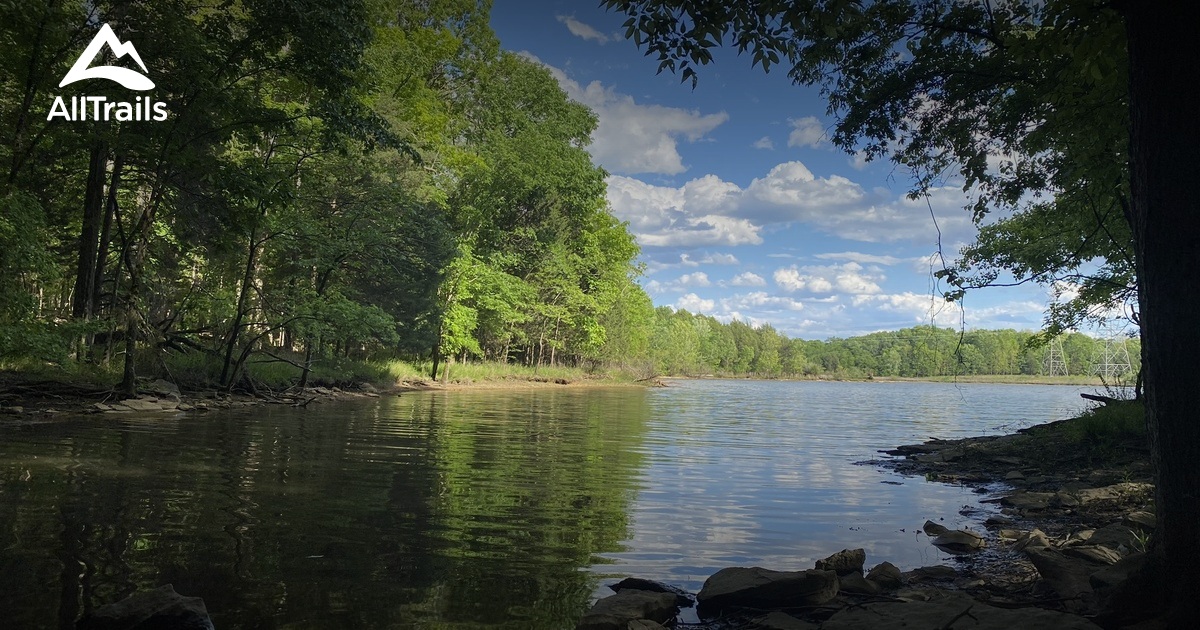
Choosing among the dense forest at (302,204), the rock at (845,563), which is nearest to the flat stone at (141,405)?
the dense forest at (302,204)

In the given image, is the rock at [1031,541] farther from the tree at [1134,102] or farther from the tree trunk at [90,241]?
the tree trunk at [90,241]

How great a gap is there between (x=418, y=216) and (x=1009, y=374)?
165632mm

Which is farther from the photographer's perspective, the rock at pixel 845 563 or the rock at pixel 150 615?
the rock at pixel 845 563

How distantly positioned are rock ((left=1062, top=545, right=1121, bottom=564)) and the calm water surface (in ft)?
4.30

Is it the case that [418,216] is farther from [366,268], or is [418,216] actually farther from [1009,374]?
[1009,374]

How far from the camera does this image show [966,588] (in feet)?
17.1

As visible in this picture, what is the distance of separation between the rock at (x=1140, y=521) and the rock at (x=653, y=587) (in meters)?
4.73

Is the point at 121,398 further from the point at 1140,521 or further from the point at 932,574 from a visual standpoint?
the point at 1140,521

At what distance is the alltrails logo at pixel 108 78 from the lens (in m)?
14.5

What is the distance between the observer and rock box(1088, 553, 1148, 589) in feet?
14.0

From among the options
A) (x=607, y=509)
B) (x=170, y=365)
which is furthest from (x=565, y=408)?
(x=607, y=509)

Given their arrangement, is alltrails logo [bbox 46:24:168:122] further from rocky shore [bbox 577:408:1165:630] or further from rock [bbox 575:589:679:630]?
rock [bbox 575:589:679:630]

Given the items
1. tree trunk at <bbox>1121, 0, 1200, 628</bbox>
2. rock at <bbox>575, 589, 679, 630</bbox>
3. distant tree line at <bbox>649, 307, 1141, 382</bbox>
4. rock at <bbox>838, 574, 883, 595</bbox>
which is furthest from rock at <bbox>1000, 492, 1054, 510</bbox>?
distant tree line at <bbox>649, 307, 1141, 382</bbox>

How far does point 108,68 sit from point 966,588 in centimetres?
1807
